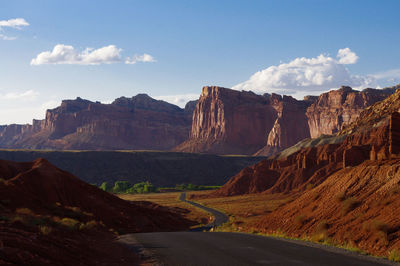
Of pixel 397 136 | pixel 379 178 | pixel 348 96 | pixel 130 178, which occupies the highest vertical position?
pixel 348 96

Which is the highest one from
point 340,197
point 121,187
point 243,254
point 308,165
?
point 340,197

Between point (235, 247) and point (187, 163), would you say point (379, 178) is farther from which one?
point (187, 163)

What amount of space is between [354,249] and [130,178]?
459 feet

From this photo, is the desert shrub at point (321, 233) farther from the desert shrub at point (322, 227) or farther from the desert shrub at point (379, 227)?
the desert shrub at point (379, 227)

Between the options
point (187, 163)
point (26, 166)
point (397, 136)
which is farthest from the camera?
point (187, 163)

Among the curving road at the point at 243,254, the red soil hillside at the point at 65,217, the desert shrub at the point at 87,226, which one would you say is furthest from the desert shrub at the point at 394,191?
the desert shrub at the point at 87,226

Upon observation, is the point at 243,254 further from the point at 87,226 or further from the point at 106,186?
the point at 106,186

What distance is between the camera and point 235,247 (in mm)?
18281

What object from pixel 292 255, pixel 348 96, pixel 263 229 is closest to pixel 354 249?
pixel 292 255

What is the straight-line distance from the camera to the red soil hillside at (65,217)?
15.7 meters

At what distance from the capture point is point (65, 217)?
34250mm

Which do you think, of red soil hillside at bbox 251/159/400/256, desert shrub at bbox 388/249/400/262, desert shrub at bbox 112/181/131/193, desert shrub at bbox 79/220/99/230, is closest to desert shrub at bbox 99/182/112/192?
desert shrub at bbox 112/181/131/193

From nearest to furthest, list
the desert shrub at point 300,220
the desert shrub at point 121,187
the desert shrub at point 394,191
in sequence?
the desert shrub at point 394,191, the desert shrub at point 300,220, the desert shrub at point 121,187

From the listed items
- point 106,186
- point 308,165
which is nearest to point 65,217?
point 308,165
